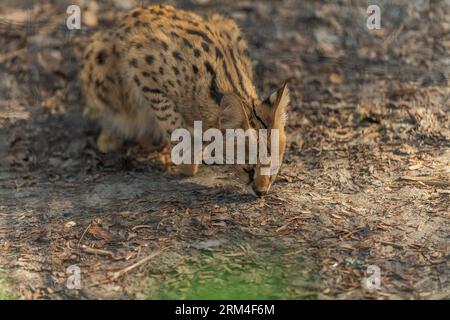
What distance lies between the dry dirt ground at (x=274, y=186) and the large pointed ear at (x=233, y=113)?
21.1 inches

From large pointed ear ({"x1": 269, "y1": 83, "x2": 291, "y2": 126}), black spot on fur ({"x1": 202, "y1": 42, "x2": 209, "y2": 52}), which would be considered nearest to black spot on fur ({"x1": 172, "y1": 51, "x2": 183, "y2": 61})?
black spot on fur ({"x1": 202, "y1": 42, "x2": 209, "y2": 52})

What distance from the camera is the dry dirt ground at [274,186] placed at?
13.4ft

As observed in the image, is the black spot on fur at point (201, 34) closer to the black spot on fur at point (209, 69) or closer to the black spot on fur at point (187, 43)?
the black spot on fur at point (187, 43)

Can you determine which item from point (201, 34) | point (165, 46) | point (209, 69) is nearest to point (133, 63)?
point (165, 46)

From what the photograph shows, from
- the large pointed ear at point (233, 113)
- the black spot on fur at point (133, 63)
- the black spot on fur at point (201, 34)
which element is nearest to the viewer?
the large pointed ear at point (233, 113)

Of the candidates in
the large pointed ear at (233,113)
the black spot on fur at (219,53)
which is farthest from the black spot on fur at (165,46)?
the large pointed ear at (233,113)

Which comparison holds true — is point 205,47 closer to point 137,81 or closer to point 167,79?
point 167,79

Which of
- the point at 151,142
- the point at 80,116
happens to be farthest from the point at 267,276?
the point at 80,116

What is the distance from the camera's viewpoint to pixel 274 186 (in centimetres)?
514

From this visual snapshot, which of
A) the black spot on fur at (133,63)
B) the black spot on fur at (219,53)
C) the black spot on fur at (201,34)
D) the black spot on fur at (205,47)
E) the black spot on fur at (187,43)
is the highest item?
the black spot on fur at (201,34)

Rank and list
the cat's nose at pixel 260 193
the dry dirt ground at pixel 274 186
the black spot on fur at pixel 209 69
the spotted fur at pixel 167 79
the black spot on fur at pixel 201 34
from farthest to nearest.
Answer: the black spot on fur at pixel 201 34
the black spot on fur at pixel 209 69
the spotted fur at pixel 167 79
the cat's nose at pixel 260 193
the dry dirt ground at pixel 274 186

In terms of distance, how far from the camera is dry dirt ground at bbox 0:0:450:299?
4.09 meters

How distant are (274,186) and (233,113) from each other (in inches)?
27.7

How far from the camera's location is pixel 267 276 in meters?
4.04
